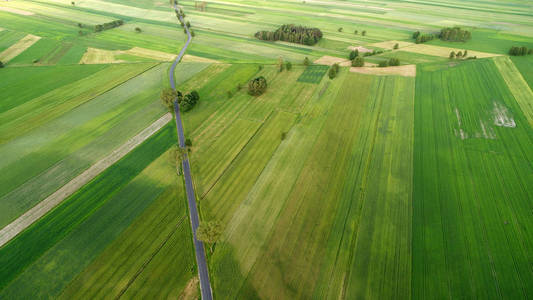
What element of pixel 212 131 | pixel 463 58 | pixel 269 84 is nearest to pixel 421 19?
pixel 463 58

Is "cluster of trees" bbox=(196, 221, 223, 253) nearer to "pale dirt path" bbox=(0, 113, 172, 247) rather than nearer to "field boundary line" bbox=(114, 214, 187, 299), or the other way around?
"field boundary line" bbox=(114, 214, 187, 299)

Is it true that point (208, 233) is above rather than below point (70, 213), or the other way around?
above

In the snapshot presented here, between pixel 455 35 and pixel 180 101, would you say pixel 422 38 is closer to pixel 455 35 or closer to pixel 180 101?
pixel 455 35

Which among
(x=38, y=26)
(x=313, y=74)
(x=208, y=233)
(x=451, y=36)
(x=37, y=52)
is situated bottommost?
(x=208, y=233)

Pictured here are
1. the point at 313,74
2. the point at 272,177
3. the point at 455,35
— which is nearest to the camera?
the point at 272,177

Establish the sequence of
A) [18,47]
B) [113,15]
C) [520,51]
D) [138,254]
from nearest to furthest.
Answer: [138,254]
[520,51]
[18,47]
[113,15]

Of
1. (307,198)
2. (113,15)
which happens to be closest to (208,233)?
(307,198)

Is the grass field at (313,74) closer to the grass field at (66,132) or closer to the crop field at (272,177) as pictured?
the crop field at (272,177)
